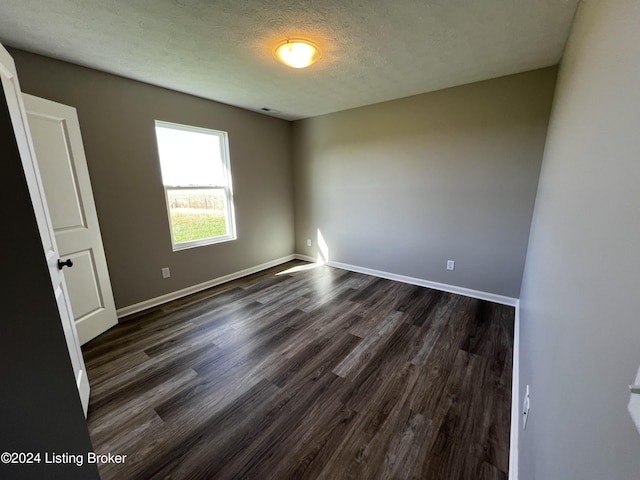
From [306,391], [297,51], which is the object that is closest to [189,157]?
[297,51]

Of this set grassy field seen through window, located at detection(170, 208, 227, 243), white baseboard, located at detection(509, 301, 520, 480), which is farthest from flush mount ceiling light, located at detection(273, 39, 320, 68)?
white baseboard, located at detection(509, 301, 520, 480)

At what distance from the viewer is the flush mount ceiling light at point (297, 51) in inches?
74.3

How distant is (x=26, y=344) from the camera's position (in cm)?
80

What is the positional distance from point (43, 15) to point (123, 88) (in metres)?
0.99

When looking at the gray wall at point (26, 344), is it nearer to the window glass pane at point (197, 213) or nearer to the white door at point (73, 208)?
the white door at point (73, 208)

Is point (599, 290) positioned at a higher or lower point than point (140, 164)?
lower

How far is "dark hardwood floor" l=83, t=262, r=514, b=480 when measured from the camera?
1.32 metres

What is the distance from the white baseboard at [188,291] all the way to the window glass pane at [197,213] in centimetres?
63

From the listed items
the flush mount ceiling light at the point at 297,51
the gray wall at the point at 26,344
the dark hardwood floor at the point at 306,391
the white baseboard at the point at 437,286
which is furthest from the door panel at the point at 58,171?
the white baseboard at the point at 437,286

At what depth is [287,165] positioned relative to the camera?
4.43 meters

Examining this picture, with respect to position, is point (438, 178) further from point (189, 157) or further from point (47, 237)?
point (47, 237)

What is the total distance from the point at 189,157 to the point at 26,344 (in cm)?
287

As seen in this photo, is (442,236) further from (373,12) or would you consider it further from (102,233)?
(102,233)

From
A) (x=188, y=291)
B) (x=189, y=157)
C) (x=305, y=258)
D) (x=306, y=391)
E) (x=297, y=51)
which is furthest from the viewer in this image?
(x=305, y=258)
